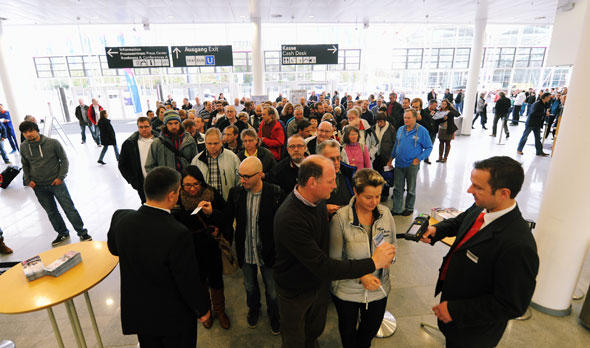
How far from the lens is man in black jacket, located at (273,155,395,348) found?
1.66 metres

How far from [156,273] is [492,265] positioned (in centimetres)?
186

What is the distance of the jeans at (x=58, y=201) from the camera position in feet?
14.1

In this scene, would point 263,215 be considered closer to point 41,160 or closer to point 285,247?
point 285,247

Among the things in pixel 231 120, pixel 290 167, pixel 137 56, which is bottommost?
pixel 290 167

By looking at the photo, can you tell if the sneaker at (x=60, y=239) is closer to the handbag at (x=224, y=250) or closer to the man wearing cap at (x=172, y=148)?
the man wearing cap at (x=172, y=148)

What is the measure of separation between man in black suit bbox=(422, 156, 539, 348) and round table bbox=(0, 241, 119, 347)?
7.93 feet

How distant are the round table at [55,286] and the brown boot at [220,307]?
0.94m

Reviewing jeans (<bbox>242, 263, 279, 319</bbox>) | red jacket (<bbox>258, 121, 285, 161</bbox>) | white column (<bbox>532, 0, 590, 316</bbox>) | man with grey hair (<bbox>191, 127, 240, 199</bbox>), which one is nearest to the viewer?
white column (<bbox>532, 0, 590, 316</bbox>)

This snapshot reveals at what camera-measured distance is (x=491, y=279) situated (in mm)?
1596

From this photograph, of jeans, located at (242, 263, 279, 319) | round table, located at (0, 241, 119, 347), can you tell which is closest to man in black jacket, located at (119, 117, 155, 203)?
round table, located at (0, 241, 119, 347)

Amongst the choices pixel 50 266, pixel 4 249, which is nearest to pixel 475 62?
pixel 50 266

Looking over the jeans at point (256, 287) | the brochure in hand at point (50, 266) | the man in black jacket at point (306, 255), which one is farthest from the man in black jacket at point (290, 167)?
the brochure in hand at point (50, 266)

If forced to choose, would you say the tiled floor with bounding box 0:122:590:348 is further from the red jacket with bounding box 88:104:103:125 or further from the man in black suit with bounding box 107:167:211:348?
the red jacket with bounding box 88:104:103:125

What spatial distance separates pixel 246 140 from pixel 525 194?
5.86 metres
